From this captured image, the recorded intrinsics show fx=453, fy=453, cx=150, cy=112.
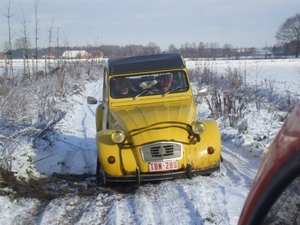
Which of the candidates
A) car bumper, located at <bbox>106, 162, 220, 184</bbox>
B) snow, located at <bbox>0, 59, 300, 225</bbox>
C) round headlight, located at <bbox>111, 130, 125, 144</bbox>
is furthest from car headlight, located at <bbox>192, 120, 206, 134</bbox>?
round headlight, located at <bbox>111, 130, 125, 144</bbox>

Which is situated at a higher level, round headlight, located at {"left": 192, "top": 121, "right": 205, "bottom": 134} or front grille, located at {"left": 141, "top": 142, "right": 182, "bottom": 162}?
round headlight, located at {"left": 192, "top": 121, "right": 205, "bottom": 134}

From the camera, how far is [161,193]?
596 centimetres

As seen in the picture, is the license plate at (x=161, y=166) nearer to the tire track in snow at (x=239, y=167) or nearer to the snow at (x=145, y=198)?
the snow at (x=145, y=198)

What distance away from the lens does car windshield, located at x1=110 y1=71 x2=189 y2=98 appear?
7.62m

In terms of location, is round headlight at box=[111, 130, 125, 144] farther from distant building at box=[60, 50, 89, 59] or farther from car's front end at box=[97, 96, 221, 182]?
distant building at box=[60, 50, 89, 59]

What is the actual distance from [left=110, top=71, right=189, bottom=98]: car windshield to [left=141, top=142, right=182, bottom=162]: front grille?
1654mm

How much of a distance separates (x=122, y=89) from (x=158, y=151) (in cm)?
191

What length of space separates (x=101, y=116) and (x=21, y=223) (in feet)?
12.4

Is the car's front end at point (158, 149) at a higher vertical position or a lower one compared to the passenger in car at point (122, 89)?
lower

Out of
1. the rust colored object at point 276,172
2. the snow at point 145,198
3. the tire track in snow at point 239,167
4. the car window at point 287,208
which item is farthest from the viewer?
the tire track in snow at point 239,167

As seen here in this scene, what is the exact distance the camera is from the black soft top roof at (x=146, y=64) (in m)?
7.62

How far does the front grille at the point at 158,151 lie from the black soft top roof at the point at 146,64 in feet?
6.13

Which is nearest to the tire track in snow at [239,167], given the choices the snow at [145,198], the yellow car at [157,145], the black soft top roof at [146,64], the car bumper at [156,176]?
the snow at [145,198]

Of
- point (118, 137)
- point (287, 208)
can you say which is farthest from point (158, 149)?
point (287, 208)
